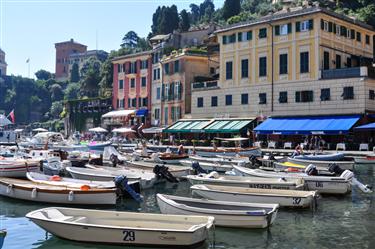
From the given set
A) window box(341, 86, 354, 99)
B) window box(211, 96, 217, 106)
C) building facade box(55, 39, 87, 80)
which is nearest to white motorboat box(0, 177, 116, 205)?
window box(341, 86, 354, 99)

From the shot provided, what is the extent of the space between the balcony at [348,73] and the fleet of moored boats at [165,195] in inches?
545

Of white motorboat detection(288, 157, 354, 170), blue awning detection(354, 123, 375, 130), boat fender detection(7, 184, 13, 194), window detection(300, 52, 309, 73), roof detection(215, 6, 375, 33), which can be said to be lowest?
boat fender detection(7, 184, 13, 194)

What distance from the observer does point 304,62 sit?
50.2 m

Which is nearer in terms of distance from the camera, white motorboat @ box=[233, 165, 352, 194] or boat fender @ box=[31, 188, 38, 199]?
boat fender @ box=[31, 188, 38, 199]

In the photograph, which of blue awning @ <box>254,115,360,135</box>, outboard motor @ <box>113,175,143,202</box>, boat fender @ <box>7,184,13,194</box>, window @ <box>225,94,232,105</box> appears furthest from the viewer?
window @ <box>225,94,232,105</box>

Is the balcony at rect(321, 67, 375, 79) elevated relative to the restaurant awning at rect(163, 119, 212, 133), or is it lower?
elevated

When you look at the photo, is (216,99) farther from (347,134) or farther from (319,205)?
(319,205)

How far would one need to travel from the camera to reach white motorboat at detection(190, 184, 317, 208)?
19438 mm

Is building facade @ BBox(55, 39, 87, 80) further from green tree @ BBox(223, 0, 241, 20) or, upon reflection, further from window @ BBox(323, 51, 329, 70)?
window @ BBox(323, 51, 329, 70)

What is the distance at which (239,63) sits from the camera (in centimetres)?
5631

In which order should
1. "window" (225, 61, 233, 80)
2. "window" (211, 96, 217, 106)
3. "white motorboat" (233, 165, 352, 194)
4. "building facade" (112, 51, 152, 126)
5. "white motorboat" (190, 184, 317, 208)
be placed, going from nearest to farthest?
"white motorboat" (190, 184, 317, 208)
"white motorboat" (233, 165, 352, 194)
"window" (225, 61, 233, 80)
"window" (211, 96, 217, 106)
"building facade" (112, 51, 152, 126)

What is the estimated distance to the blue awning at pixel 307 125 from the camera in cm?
4443

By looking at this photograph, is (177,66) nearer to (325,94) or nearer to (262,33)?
(262,33)

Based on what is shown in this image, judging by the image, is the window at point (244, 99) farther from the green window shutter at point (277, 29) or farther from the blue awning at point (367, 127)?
the blue awning at point (367, 127)
